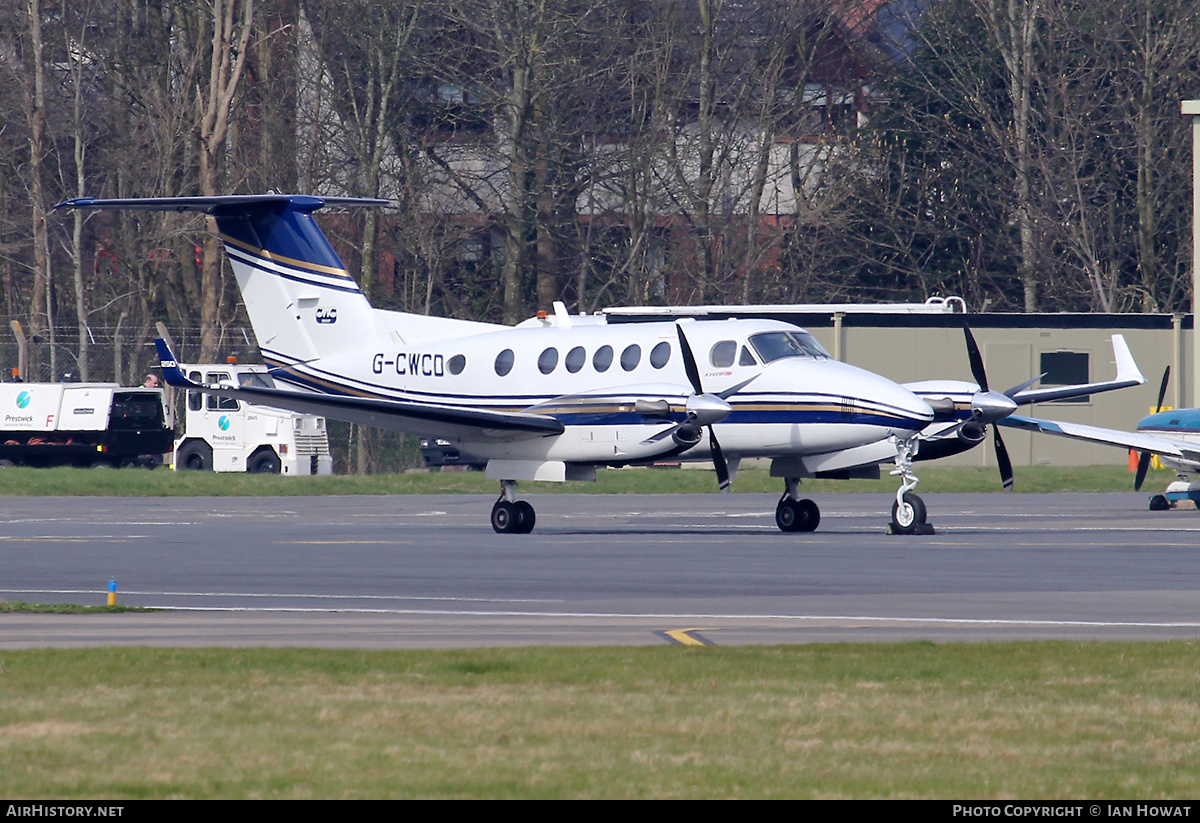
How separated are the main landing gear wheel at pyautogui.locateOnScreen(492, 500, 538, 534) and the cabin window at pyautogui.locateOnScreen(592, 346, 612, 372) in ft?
7.80

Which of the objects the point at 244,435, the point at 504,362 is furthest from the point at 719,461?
the point at 244,435

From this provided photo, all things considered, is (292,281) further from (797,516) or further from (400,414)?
(797,516)

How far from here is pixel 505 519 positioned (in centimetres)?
2473

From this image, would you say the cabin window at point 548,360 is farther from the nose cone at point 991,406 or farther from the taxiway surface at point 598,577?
the nose cone at point 991,406

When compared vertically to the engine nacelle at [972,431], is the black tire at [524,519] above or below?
below

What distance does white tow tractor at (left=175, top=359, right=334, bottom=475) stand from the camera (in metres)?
41.8

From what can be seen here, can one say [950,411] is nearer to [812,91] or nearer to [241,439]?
[241,439]

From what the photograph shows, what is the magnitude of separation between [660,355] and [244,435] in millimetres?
20395

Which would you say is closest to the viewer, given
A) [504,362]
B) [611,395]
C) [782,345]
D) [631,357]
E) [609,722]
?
[609,722]

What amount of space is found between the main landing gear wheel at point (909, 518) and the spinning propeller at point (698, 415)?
2.45 metres

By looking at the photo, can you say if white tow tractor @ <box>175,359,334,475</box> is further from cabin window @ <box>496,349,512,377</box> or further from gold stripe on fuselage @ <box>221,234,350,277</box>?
cabin window @ <box>496,349,512,377</box>

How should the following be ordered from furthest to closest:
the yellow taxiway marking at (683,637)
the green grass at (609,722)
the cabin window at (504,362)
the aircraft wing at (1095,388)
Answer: the cabin window at (504,362)
the aircraft wing at (1095,388)
the yellow taxiway marking at (683,637)
the green grass at (609,722)

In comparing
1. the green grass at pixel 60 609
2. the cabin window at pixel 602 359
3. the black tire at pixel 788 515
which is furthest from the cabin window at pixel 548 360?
the green grass at pixel 60 609

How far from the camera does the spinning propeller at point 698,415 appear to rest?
76.0 ft
